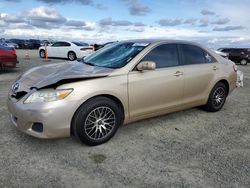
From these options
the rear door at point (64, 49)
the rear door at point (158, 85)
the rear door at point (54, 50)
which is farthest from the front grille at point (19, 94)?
the rear door at point (54, 50)

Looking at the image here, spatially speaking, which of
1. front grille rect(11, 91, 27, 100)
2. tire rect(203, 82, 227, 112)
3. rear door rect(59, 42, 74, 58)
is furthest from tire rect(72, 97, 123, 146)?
rear door rect(59, 42, 74, 58)

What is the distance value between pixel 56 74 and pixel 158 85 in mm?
1655

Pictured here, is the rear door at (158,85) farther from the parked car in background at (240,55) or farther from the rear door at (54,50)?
the parked car in background at (240,55)

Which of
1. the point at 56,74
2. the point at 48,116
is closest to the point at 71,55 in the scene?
the point at 56,74

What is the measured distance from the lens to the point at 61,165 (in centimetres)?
357

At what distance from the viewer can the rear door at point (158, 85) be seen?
14.6ft

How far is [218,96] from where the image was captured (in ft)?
19.9

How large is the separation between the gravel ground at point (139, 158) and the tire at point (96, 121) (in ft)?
0.49

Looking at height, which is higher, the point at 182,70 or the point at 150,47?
the point at 150,47

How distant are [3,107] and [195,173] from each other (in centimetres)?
436

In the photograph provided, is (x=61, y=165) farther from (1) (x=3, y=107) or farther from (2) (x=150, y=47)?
(1) (x=3, y=107)

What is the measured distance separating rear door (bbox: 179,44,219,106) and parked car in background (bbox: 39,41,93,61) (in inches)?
547

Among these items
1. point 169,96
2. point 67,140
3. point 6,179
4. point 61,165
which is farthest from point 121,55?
point 6,179

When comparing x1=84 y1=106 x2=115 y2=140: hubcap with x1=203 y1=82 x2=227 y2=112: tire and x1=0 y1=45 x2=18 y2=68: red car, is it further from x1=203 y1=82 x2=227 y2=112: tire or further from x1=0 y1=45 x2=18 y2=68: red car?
x1=0 y1=45 x2=18 y2=68: red car
